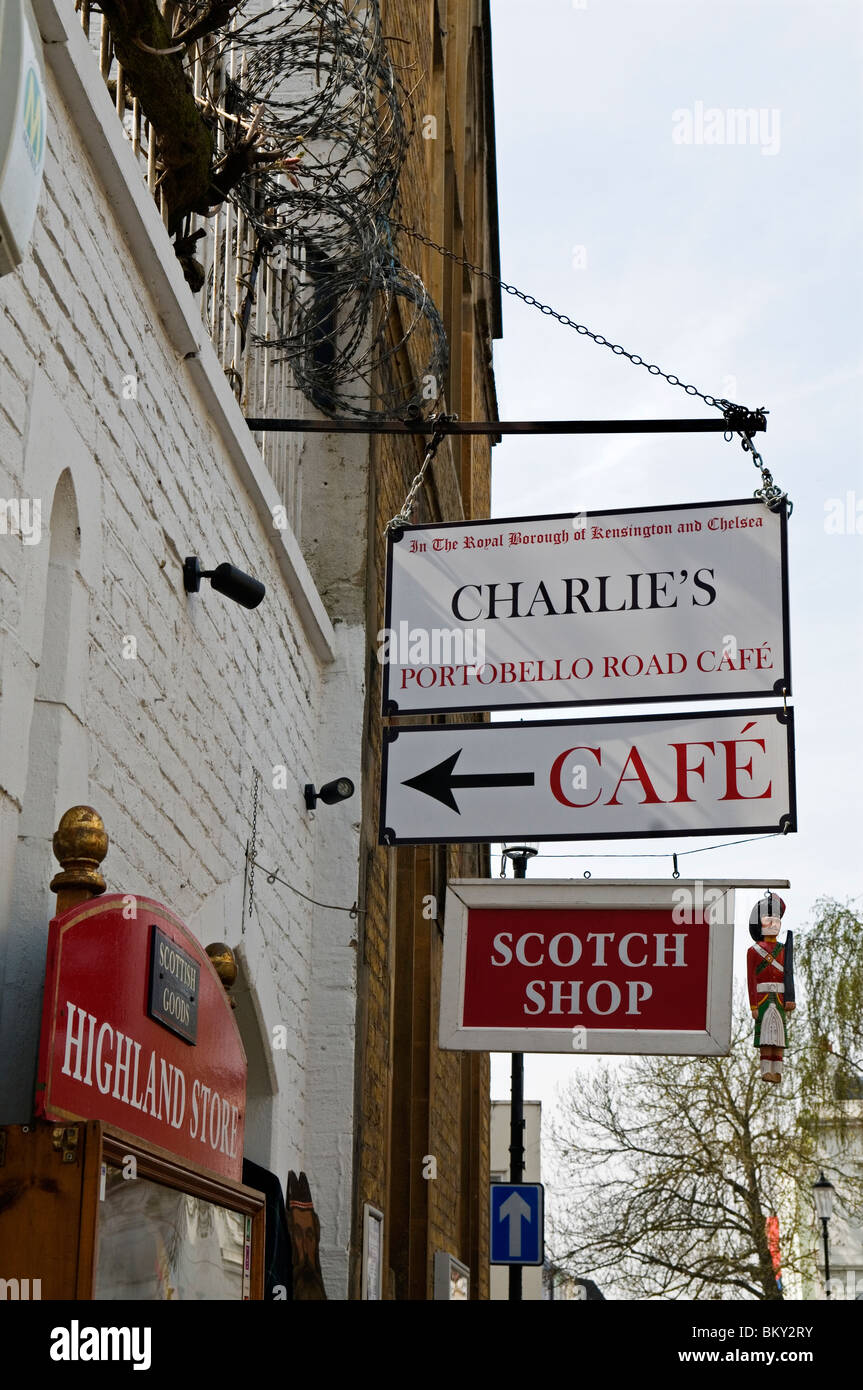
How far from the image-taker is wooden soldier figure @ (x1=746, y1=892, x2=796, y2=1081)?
12023 mm

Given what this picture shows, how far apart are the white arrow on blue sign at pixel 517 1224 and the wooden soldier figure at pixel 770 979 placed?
1937 mm

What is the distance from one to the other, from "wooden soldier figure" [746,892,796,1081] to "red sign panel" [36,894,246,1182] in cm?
798

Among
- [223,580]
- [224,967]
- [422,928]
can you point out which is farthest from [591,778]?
[422,928]

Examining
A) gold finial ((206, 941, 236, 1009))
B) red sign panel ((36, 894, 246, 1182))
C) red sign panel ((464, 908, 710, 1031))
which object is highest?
red sign panel ((464, 908, 710, 1031))

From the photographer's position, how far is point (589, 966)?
6.08 m

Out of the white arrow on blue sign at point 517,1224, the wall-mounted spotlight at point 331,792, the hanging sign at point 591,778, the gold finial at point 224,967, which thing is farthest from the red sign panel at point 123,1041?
the white arrow on blue sign at point 517,1224

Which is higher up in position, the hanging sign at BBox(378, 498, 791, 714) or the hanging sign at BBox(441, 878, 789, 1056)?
the hanging sign at BBox(378, 498, 791, 714)

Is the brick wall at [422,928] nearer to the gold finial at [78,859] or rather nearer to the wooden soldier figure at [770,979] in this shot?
the wooden soldier figure at [770,979]

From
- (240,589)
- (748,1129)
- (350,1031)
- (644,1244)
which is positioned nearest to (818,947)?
(748,1129)

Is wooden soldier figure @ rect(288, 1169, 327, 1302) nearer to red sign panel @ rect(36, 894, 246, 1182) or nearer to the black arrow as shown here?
the black arrow

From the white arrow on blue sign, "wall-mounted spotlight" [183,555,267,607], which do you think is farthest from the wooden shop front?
the white arrow on blue sign

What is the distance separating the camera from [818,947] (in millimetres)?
26031

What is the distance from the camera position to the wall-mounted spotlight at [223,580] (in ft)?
17.4

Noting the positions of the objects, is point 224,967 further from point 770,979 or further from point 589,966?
point 770,979
